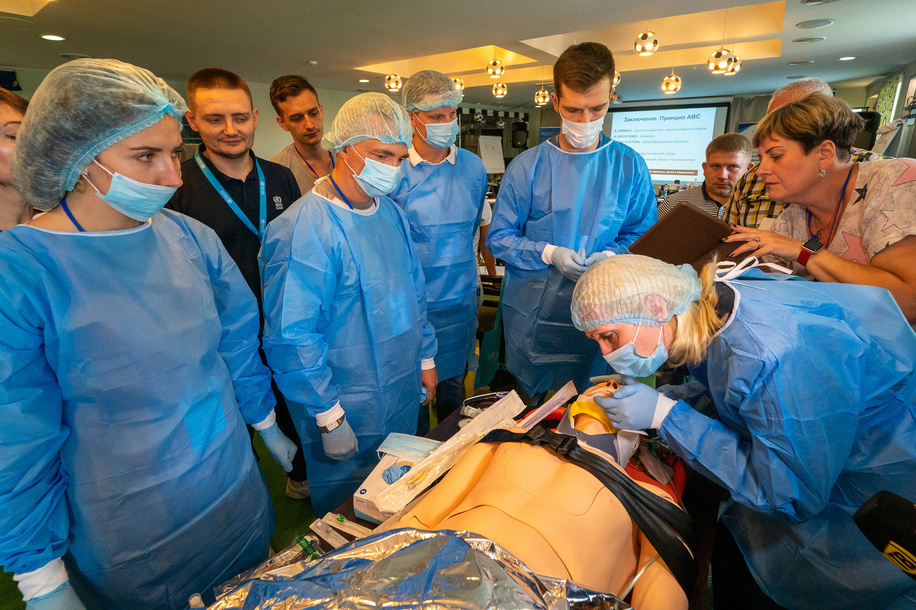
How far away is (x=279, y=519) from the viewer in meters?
2.37

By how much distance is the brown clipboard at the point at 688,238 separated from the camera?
169 cm

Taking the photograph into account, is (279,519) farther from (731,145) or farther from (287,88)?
(731,145)

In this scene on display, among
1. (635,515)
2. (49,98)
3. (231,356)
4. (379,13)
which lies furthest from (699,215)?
(379,13)

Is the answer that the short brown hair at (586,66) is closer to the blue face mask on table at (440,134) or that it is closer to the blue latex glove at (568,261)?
the blue face mask on table at (440,134)

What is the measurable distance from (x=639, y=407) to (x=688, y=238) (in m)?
0.83

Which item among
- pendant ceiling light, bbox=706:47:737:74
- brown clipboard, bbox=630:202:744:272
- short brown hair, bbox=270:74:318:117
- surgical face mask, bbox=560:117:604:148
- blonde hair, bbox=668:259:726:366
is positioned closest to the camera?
blonde hair, bbox=668:259:726:366

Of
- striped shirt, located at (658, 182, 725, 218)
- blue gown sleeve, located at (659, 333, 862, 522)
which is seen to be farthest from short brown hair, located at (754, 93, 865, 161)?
striped shirt, located at (658, 182, 725, 218)

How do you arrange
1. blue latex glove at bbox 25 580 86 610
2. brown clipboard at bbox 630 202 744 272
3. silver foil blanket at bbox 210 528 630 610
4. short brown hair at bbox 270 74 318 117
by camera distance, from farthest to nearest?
short brown hair at bbox 270 74 318 117, brown clipboard at bbox 630 202 744 272, blue latex glove at bbox 25 580 86 610, silver foil blanket at bbox 210 528 630 610

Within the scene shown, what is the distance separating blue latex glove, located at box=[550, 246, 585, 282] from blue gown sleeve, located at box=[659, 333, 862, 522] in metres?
0.84

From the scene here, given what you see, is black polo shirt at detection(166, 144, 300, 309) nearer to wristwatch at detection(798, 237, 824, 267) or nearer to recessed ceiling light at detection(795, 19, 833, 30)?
wristwatch at detection(798, 237, 824, 267)

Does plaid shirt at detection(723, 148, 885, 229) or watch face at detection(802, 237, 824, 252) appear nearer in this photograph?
watch face at detection(802, 237, 824, 252)

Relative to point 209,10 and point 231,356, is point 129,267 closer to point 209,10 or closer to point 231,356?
point 231,356

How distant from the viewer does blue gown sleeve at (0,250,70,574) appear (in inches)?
34.5

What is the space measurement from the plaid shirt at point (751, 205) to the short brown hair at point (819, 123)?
1.57ft
